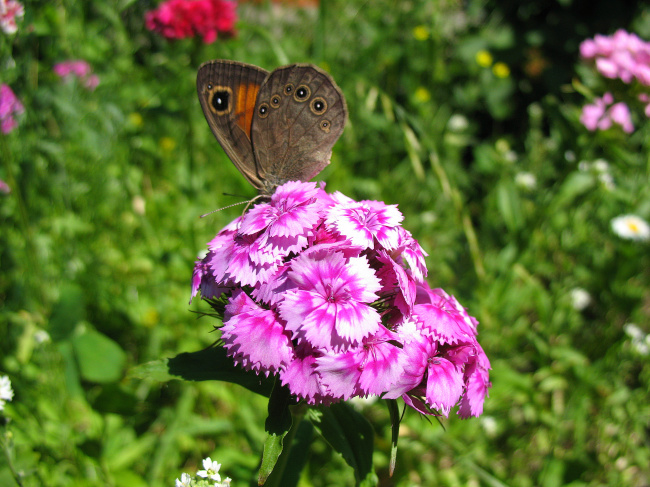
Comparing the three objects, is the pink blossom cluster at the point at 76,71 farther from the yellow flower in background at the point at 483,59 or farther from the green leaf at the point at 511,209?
the yellow flower in background at the point at 483,59

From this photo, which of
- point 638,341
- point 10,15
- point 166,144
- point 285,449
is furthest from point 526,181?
point 10,15

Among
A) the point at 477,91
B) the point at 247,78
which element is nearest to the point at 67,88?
the point at 247,78

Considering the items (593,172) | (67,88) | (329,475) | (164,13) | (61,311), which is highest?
(164,13)

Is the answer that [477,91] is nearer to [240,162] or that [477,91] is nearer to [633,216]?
[633,216]

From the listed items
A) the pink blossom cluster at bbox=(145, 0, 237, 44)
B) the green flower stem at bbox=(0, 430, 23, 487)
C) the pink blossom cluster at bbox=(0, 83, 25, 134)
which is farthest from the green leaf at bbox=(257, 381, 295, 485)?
the pink blossom cluster at bbox=(145, 0, 237, 44)

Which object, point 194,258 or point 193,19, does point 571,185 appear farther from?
point 193,19

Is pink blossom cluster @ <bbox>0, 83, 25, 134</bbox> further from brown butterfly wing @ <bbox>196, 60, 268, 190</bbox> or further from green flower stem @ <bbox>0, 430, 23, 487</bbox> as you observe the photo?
green flower stem @ <bbox>0, 430, 23, 487</bbox>
